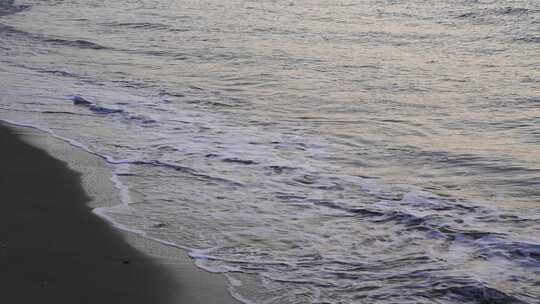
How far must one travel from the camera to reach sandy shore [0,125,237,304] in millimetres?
4391

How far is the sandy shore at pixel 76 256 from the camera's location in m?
4.39

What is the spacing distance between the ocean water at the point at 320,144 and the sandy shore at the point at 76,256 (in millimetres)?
183

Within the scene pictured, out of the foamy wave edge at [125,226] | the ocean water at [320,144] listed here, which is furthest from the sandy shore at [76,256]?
the ocean water at [320,144]

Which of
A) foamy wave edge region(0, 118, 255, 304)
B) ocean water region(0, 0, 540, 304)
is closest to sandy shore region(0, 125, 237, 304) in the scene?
foamy wave edge region(0, 118, 255, 304)

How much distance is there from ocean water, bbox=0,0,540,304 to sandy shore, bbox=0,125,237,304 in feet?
0.60

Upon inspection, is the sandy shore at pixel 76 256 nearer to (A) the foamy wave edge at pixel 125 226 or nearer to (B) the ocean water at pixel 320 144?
(A) the foamy wave edge at pixel 125 226

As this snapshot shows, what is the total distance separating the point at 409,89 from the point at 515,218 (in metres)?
5.75

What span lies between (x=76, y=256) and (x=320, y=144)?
3931 mm

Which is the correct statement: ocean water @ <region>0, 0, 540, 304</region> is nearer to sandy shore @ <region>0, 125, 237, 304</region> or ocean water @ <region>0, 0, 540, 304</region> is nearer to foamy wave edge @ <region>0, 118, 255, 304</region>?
foamy wave edge @ <region>0, 118, 255, 304</region>

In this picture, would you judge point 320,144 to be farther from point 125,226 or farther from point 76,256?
point 76,256

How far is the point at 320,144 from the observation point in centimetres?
838

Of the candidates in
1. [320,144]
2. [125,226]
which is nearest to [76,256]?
[125,226]

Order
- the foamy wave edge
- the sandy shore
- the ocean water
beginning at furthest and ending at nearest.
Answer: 1. the ocean water
2. the foamy wave edge
3. the sandy shore

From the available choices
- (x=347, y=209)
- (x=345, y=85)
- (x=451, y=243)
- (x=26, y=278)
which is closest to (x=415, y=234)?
(x=451, y=243)
